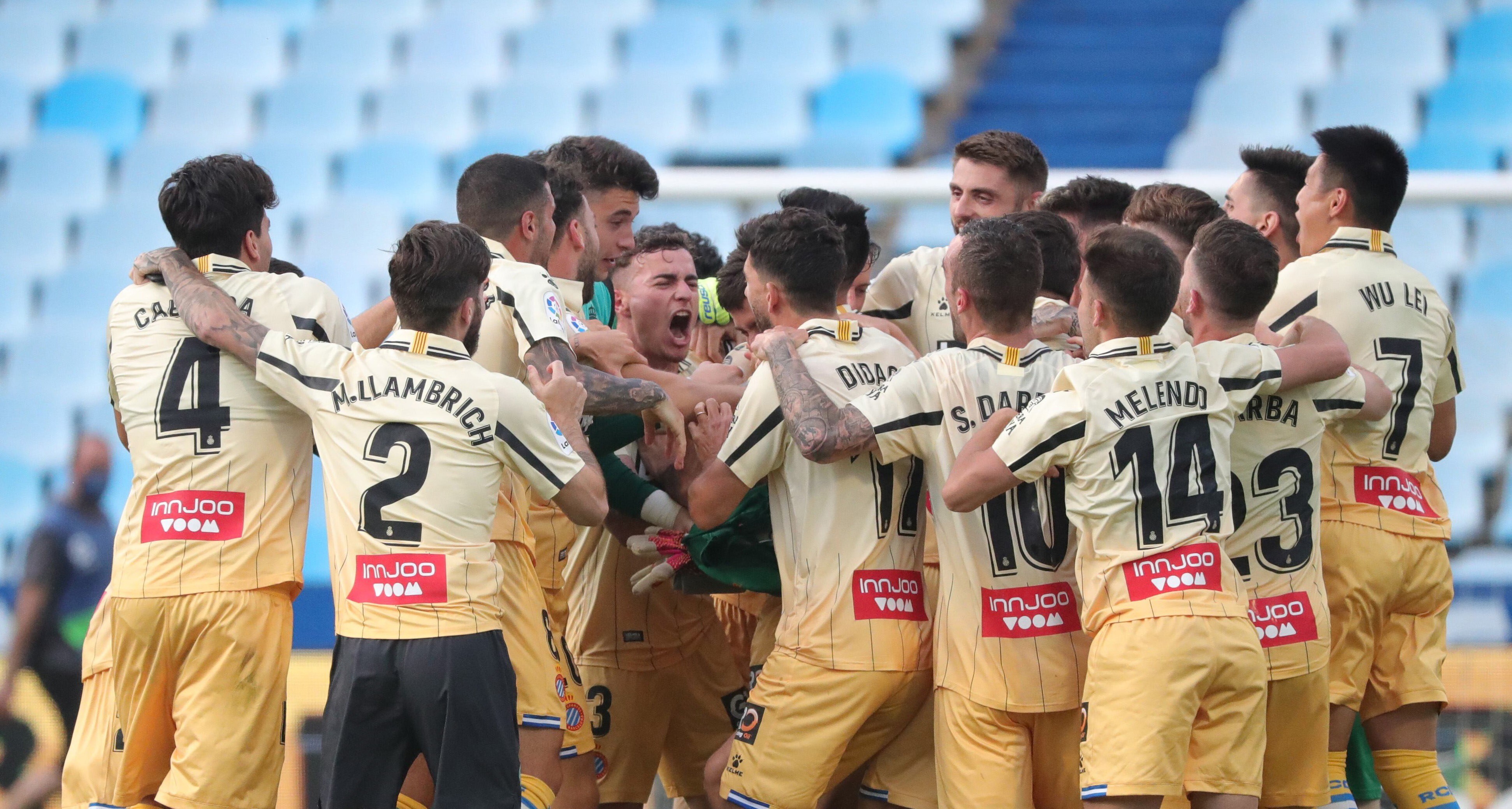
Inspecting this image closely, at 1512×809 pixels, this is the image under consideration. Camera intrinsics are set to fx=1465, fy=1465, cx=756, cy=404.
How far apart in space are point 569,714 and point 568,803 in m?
0.42

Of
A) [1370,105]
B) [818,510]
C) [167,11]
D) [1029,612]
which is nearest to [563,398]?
[818,510]

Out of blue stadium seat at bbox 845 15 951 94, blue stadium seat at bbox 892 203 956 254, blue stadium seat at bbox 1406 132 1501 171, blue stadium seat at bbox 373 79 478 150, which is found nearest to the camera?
blue stadium seat at bbox 892 203 956 254

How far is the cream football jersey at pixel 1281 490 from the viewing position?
477cm

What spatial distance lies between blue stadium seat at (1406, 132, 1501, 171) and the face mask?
11132 millimetres

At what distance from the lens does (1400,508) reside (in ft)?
17.2

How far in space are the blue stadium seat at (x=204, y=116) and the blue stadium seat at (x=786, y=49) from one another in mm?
5085

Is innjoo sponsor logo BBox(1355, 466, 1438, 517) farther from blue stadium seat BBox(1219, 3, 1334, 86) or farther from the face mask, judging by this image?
blue stadium seat BBox(1219, 3, 1334, 86)

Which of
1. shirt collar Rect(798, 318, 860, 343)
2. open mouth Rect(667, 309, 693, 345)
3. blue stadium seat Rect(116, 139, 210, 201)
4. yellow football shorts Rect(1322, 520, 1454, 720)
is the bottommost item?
yellow football shorts Rect(1322, 520, 1454, 720)

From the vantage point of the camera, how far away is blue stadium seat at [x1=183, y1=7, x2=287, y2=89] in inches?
606

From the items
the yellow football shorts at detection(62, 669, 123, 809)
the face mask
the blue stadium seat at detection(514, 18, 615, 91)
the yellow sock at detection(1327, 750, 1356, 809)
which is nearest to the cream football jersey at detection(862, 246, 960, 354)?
the yellow sock at detection(1327, 750, 1356, 809)

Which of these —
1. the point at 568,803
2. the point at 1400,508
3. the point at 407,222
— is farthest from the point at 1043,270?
the point at 407,222

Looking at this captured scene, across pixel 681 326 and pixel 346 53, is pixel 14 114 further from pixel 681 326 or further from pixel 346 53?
pixel 681 326

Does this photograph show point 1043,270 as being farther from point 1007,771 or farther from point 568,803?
point 568,803

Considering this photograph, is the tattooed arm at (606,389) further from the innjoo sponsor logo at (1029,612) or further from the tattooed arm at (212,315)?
the innjoo sponsor logo at (1029,612)
